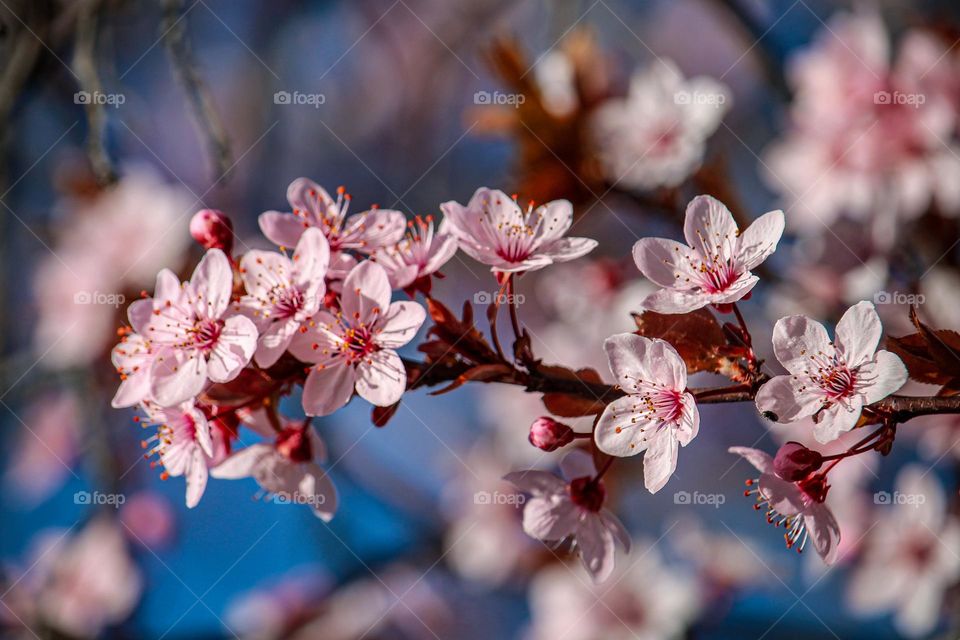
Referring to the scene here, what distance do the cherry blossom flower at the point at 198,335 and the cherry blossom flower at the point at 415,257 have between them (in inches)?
3.9

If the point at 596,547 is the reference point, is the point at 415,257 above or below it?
above

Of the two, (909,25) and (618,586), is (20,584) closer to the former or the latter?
(618,586)

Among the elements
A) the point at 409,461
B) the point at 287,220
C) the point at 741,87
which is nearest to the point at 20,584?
the point at 409,461

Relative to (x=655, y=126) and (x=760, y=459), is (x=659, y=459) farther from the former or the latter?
(x=655, y=126)

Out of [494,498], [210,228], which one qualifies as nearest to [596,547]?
[210,228]

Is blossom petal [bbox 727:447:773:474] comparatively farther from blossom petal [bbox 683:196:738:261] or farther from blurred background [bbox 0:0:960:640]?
blurred background [bbox 0:0:960:640]

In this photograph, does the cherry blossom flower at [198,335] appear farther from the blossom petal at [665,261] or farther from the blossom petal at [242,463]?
the blossom petal at [665,261]

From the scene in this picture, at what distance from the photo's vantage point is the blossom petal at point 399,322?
0.49 metres

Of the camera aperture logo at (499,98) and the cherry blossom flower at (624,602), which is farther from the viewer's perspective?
the cherry blossom flower at (624,602)

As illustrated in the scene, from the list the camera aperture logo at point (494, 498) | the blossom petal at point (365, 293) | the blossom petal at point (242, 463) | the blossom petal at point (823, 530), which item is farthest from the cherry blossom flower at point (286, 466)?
the camera aperture logo at point (494, 498)

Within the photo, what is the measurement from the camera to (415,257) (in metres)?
0.53

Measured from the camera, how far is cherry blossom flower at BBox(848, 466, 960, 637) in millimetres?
1134

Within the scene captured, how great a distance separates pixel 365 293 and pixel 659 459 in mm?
202

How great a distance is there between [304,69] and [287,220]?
989 millimetres
